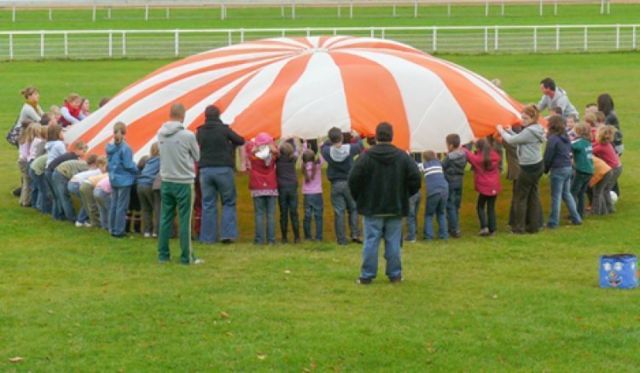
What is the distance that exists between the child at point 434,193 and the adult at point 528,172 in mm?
910

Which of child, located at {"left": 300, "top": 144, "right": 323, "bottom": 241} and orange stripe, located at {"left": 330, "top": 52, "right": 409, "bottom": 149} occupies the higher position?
orange stripe, located at {"left": 330, "top": 52, "right": 409, "bottom": 149}

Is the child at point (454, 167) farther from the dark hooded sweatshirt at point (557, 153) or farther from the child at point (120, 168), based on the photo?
the child at point (120, 168)

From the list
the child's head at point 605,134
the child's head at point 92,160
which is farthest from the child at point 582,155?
the child's head at point 92,160

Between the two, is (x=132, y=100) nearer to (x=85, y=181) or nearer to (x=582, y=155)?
(x=85, y=181)

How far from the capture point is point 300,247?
48.2 feet

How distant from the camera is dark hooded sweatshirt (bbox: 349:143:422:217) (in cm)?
1208

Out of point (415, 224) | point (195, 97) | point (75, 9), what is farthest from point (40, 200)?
point (75, 9)

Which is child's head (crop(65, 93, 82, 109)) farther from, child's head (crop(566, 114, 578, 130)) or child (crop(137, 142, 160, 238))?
child's head (crop(566, 114, 578, 130))

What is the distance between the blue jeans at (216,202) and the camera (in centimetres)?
1459

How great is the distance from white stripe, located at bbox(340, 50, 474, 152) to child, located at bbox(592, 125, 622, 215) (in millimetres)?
1780

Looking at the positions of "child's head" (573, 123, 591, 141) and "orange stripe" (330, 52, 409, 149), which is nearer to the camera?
"orange stripe" (330, 52, 409, 149)

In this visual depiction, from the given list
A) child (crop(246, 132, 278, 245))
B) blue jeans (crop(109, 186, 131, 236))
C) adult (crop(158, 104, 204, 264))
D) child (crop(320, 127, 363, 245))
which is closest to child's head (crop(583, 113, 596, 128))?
child (crop(320, 127, 363, 245))

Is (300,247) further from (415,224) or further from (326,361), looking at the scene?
(326,361)

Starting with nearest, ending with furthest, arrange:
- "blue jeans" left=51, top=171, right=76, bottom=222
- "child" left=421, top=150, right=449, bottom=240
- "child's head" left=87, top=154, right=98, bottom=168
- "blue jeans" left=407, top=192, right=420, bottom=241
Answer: "child" left=421, top=150, right=449, bottom=240, "blue jeans" left=407, top=192, right=420, bottom=241, "child's head" left=87, top=154, right=98, bottom=168, "blue jeans" left=51, top=171, right=76, bottom=222
